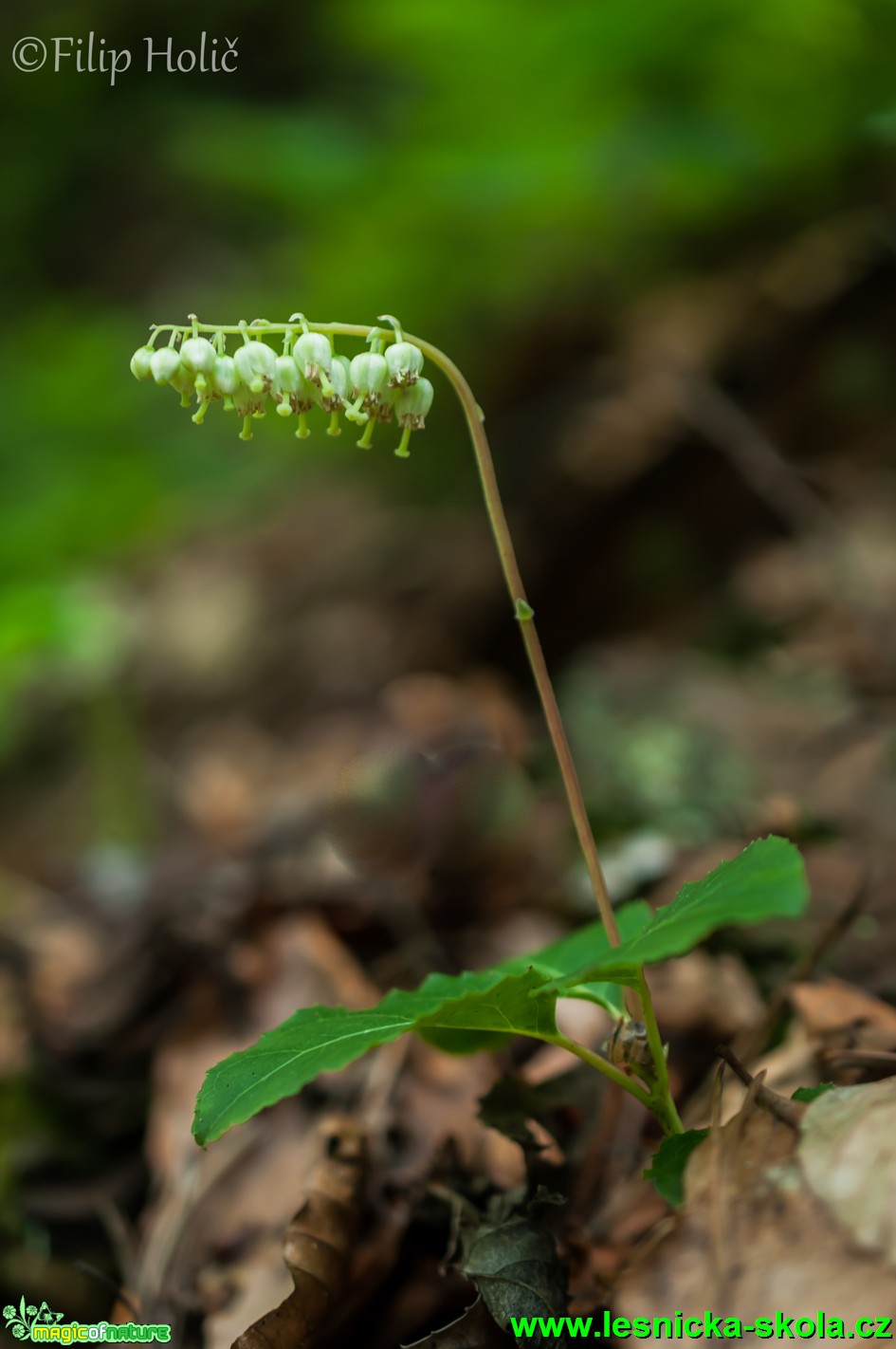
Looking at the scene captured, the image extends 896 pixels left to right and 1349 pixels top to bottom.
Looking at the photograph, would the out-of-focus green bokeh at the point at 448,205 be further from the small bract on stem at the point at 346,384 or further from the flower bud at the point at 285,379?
the flower bud at the point at 285,379

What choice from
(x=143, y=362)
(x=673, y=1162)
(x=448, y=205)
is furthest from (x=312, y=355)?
(x=448, y=205)

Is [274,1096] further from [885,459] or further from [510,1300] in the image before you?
[885,459]

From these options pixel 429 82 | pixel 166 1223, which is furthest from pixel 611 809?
pixel 429 82

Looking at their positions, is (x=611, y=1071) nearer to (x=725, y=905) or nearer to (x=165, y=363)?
(x=725, y=905)

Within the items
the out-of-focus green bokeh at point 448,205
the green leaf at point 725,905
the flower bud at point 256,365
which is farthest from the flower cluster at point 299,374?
the out-of-focus green bokeh at point 448,205

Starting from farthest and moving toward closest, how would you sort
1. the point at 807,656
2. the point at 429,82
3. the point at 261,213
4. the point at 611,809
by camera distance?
Result: the point at 261,213 < the point at 429,82 < the point at 807,656 < the point at 611,809

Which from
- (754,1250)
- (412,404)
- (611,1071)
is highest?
(412,404)

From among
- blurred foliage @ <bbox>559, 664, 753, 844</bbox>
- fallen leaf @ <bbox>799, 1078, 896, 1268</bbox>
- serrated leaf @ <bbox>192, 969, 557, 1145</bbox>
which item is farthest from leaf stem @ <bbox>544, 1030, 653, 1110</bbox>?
blurred foliage @ <bbox>559, 664, 753, 844</bbox>
